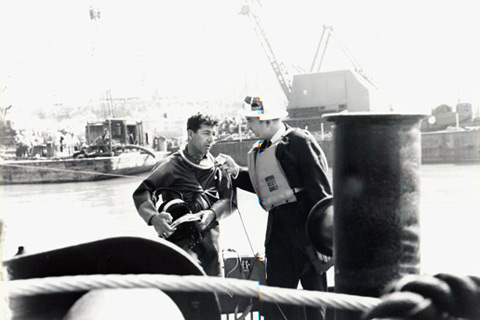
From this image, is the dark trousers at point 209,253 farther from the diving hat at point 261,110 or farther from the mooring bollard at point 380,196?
the mooring bollard at point 380,196

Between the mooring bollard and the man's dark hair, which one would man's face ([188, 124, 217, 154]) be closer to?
the man's dark hair

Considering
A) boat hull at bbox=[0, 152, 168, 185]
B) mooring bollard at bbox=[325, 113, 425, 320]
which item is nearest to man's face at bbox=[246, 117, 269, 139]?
mooring bollard at bbox=[325, 113, 425, 320]

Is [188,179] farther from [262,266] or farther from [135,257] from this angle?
[135,257]

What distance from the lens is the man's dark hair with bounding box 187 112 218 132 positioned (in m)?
3.60

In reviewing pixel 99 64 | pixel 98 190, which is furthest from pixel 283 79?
pixel 98 190

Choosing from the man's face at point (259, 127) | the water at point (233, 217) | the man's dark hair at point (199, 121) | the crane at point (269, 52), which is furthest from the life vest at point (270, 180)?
the crane at point (269, 52)

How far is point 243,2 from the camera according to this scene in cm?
4494

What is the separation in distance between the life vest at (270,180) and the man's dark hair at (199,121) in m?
0.37

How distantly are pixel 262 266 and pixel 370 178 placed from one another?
2.43 meters

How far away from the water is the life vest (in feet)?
4.45

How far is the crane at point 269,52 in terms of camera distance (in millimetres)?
41656

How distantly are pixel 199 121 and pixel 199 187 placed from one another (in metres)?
0.44

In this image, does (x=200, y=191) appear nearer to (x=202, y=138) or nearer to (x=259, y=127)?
(x=202, y=138)

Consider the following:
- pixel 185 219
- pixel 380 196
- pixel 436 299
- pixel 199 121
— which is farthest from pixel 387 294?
pixel 199 121
